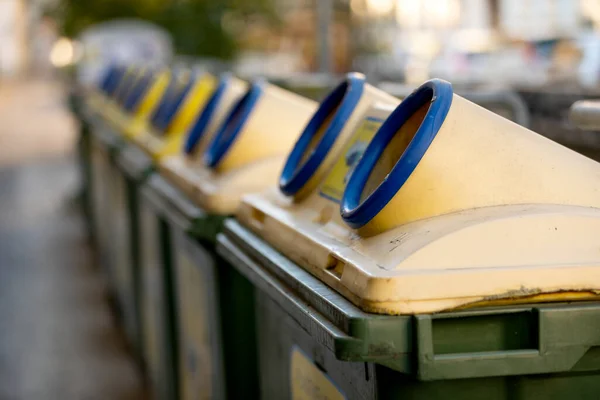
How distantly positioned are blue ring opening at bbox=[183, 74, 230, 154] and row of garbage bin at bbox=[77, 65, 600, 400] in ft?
1.31

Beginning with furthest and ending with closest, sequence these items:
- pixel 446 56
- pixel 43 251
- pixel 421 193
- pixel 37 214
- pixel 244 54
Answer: pixel 446 56 → pixel 244 54 → pixel 37 214 → pixel 43 251 → pixel 421 193

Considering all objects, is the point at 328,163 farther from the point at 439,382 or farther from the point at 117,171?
the point at 117,171

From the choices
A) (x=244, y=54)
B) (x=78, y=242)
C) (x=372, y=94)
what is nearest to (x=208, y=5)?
(x=244, y=54)

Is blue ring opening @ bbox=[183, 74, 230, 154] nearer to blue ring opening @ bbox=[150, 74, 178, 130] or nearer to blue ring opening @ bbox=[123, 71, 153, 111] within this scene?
blue ring opening @ bbox=[150, 74, 178, 130]

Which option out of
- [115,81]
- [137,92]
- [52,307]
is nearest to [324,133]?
[137,92]

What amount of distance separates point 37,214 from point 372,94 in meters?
9.22

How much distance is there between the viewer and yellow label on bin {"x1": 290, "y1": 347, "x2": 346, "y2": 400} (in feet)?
6.89

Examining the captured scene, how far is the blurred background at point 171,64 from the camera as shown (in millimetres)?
6014

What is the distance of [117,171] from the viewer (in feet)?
19.4

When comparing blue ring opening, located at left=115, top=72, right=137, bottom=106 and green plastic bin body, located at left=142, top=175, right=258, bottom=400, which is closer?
green plastic bin body, located at left=142, top=175, right=258, bottom=400

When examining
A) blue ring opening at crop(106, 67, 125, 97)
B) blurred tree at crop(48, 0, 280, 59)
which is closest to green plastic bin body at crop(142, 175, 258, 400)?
blue ring opening at crop(106, 67, 125, 97)

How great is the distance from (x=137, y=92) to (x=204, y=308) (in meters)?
3.99

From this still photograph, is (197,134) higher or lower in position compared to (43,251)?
higher

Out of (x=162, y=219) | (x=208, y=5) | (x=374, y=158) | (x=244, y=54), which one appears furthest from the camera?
(x=244, y=54)
